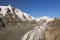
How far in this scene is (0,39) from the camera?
64.3m

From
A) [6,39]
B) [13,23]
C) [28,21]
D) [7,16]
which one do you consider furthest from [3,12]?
[6,39]

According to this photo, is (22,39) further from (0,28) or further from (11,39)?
(0,28)

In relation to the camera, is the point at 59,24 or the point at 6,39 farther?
the point at 6,39

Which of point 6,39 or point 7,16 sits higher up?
point 7,16

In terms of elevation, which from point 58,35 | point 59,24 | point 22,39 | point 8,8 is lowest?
point 58,35

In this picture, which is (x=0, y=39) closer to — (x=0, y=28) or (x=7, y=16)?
(x=0, y=28)

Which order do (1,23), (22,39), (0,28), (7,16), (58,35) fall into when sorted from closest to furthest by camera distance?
(58,35), (22,39), (0,28), (1,23), (7,16)

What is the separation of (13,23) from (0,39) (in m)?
41.1

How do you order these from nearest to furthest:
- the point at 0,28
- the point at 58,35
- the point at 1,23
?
1. the point at 58,35
2. the point at 0,28
3. the point at 1,23

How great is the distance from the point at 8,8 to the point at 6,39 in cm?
5476

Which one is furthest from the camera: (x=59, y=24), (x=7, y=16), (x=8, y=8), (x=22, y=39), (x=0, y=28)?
(x=8, y=8)

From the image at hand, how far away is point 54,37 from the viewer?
40656mm

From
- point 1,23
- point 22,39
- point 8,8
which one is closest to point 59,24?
point 22,39

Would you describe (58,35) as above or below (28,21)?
below
